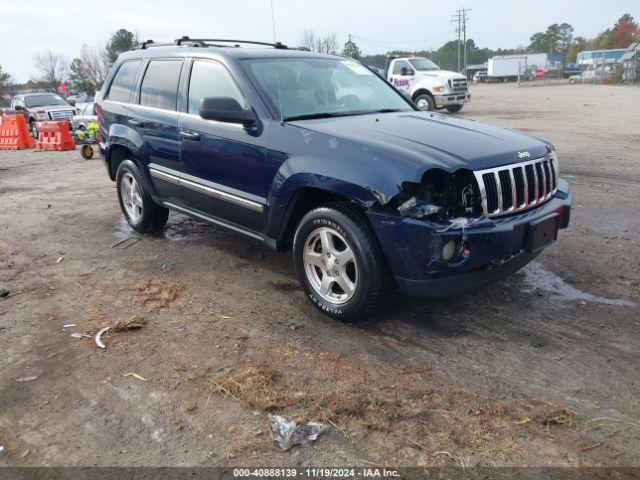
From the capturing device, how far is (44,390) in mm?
3129

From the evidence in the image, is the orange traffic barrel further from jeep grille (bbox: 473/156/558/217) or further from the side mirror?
jeep grille (bbox: 473/156/558/217)

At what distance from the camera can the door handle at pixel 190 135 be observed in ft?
15.3

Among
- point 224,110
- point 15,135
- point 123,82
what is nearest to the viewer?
point 224,110

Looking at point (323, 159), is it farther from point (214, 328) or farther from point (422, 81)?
point (422, 81)

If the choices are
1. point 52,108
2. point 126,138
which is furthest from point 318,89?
point 52,108

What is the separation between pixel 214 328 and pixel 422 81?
17.3 meters

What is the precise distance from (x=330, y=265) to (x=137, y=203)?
3150 mm

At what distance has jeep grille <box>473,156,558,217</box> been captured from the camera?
344cm

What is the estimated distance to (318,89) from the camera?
455 cm

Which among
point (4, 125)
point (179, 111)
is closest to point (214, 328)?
point (179, 111)

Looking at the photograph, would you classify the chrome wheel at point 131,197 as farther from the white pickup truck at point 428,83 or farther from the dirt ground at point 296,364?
the white pickup truck at point 428,83

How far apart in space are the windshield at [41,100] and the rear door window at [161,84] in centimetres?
1919

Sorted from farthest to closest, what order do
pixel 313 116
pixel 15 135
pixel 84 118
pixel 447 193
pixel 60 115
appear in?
pixel 60 115
pixel 84 118
pixel 15 135
pixel 313 116
pixel 447 193

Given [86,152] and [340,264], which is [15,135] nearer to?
[86,152]
